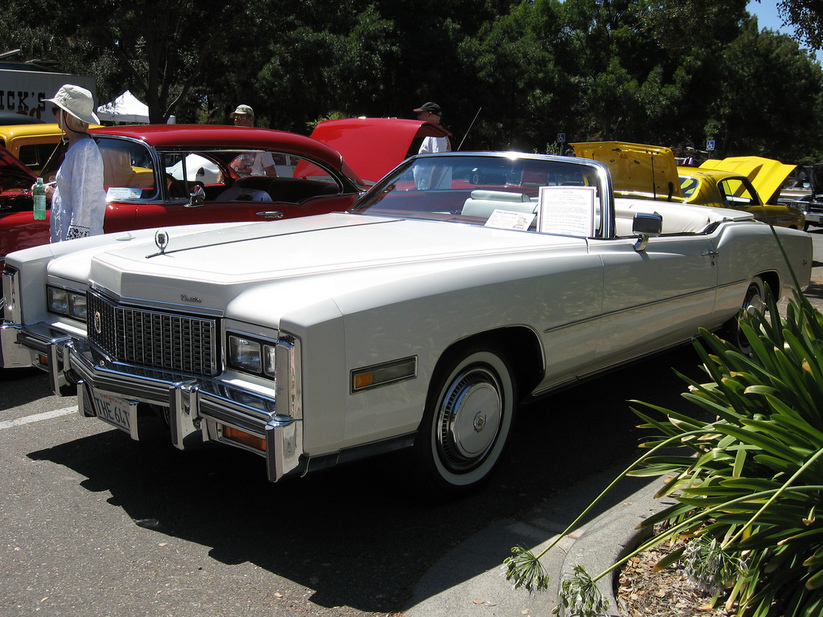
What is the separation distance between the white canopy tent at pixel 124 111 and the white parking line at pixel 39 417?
19.7 meters

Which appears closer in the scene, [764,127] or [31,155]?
[31,155]

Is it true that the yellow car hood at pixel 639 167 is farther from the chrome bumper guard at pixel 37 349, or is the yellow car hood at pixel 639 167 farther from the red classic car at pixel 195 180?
the chrome bumper guard at pixel 37 349

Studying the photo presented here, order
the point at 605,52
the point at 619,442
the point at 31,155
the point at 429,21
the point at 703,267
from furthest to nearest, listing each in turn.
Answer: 1. the point at 605,52
2. the point at 429,21
3. the point at 31,155
4. the point at 703,267
5. the point at 619,442

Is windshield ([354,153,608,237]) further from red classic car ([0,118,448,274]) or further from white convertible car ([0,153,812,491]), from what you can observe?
red classic car ([0,118,448,274])

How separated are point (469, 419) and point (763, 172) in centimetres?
1091

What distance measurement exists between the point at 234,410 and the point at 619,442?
8.07 feet

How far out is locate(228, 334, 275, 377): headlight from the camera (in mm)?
2988

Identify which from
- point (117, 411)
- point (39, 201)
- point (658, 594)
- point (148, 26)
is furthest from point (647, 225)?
point (148, 26)

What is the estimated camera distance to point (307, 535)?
11.0 feet

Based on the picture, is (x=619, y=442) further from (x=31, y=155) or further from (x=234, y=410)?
(x=31, y=155)

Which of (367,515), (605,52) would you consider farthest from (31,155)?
(605,52)

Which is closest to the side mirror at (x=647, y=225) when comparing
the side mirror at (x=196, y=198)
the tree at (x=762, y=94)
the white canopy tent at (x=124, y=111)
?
the side mirror at (x=196, y=198)

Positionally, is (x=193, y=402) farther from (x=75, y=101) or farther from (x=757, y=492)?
(x=75, y=101)

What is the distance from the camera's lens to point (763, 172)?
12.7 metres
